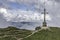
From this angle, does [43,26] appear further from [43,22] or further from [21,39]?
[21,39]

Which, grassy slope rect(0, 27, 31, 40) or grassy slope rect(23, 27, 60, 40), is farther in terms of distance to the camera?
grassy slope rect(0, 27, 31, 40)

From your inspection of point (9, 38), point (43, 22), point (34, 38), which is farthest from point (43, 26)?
point (9, 38)

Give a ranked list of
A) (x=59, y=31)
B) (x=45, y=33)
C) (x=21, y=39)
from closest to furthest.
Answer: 1. (x=21, y=39)
2. (x=45, y=33)
3. (x=59, y=31)

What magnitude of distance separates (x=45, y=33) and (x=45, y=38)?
4.69 meters

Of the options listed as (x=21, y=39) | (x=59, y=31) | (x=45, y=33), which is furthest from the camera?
(x=59, y=31)

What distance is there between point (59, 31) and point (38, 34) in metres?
14.8

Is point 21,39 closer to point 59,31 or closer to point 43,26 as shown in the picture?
point 43,26

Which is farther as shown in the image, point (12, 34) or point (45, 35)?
point (12, 34)

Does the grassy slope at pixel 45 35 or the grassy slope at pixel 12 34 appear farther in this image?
the grassy slope at pixel 12 34

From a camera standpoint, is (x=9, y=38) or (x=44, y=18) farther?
(x=44, y=18)

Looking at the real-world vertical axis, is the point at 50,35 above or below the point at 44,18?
below

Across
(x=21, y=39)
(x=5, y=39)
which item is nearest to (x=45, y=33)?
(x=21, y=39)

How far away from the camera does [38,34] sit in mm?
89312

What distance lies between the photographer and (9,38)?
86188mm
